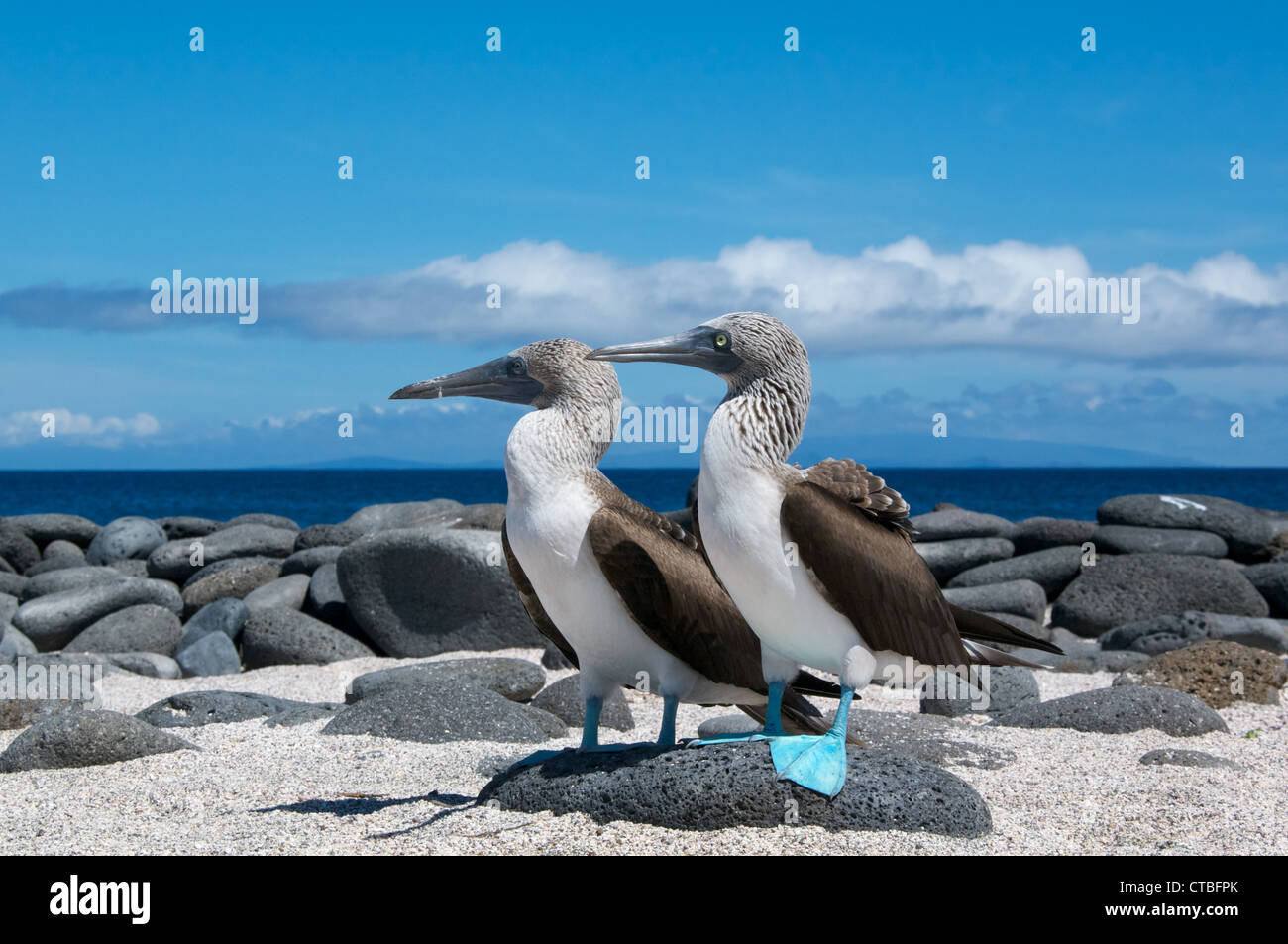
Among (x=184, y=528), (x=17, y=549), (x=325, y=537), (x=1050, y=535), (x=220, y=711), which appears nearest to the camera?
(x=220, y=711)

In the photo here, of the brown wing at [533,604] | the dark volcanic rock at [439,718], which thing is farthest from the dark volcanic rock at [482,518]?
the brown wing at [533,604]

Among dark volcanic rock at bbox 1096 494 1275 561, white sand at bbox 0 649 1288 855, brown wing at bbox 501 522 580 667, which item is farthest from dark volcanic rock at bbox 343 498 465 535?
brown wing at bbox 501 522 580 667

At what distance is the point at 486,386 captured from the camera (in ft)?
18.5

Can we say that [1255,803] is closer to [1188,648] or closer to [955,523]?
[1188,648]

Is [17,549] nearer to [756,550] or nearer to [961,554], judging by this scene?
[961,554]

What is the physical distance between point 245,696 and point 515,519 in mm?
5242

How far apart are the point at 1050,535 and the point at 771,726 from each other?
13.3 m

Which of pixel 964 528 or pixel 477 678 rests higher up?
pixel 964 528

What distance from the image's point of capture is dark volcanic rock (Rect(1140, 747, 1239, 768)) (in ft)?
24.3

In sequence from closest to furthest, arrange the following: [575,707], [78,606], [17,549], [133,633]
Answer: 1. [575,707]
2. [133,633]
3. [78,606]
4. [17,549]

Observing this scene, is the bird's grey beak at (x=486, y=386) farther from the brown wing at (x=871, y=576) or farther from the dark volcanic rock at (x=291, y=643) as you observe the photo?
the dark volcanic rock at (x=291, y=643)

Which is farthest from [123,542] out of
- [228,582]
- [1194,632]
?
[1194,632]

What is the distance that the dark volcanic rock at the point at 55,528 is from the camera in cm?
2334

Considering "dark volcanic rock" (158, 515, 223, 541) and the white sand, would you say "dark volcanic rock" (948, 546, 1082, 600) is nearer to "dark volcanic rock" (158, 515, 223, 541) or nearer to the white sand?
the white sand
